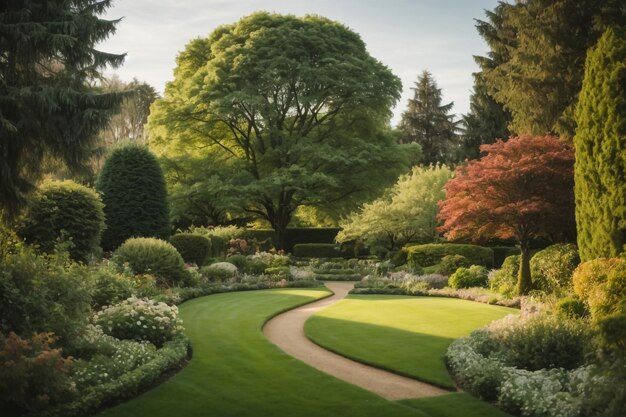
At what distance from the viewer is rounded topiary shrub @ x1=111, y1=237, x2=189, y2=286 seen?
1811 centimetres

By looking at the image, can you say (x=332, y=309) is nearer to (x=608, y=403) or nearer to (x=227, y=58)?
(x=608, y=403)

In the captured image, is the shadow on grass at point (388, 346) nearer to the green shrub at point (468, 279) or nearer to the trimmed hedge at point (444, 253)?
the green shrub at point (468, 279)

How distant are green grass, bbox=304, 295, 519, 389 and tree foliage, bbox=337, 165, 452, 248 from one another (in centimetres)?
1083

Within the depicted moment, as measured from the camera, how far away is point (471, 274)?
2084 cm

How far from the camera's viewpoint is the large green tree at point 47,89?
9.41m

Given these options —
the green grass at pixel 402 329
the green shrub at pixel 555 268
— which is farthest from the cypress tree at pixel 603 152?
the green grass at pixel 402 329

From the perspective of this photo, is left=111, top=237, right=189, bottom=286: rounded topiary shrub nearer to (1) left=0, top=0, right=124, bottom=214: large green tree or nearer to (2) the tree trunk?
(1) left=0, top=0, right=124, bottom=214: large green tree

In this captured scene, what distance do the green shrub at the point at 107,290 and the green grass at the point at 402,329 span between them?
14.3 feet

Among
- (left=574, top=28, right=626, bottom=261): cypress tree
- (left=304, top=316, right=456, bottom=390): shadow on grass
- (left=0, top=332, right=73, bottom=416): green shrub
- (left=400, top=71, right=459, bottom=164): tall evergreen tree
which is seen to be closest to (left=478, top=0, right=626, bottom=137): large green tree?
(left=574, top=28, right=626, bottom=261): cypress tree

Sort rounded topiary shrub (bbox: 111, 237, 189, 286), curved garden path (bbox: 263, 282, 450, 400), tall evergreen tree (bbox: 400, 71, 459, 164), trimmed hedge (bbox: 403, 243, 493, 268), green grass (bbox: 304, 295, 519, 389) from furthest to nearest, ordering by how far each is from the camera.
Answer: tall evergreen tree (bbox: 400, 71, 459, 164)
trimmed hedge (bbox: 403, 243, 493, 268)
rounded topiary shrub (bbox: 111, 237, 189, 286)
green grass (bbox: 304, 295, 519, 389)
curved garden path (bbox: 263, 282, 450, 400)

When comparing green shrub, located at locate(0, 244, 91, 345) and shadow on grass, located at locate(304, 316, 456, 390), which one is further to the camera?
shadow on grass, located at locate(304, 316, 456, 390)

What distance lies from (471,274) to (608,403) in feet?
48.6

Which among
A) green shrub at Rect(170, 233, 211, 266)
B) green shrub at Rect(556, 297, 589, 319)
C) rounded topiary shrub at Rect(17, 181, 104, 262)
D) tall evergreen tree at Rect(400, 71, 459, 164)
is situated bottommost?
green shrub at Rect(556, 297, 589, 319)

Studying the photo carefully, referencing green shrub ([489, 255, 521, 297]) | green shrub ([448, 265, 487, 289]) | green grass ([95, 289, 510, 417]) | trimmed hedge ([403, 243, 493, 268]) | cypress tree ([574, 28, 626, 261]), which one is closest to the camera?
green grass ([95, 289, 510, 417])
